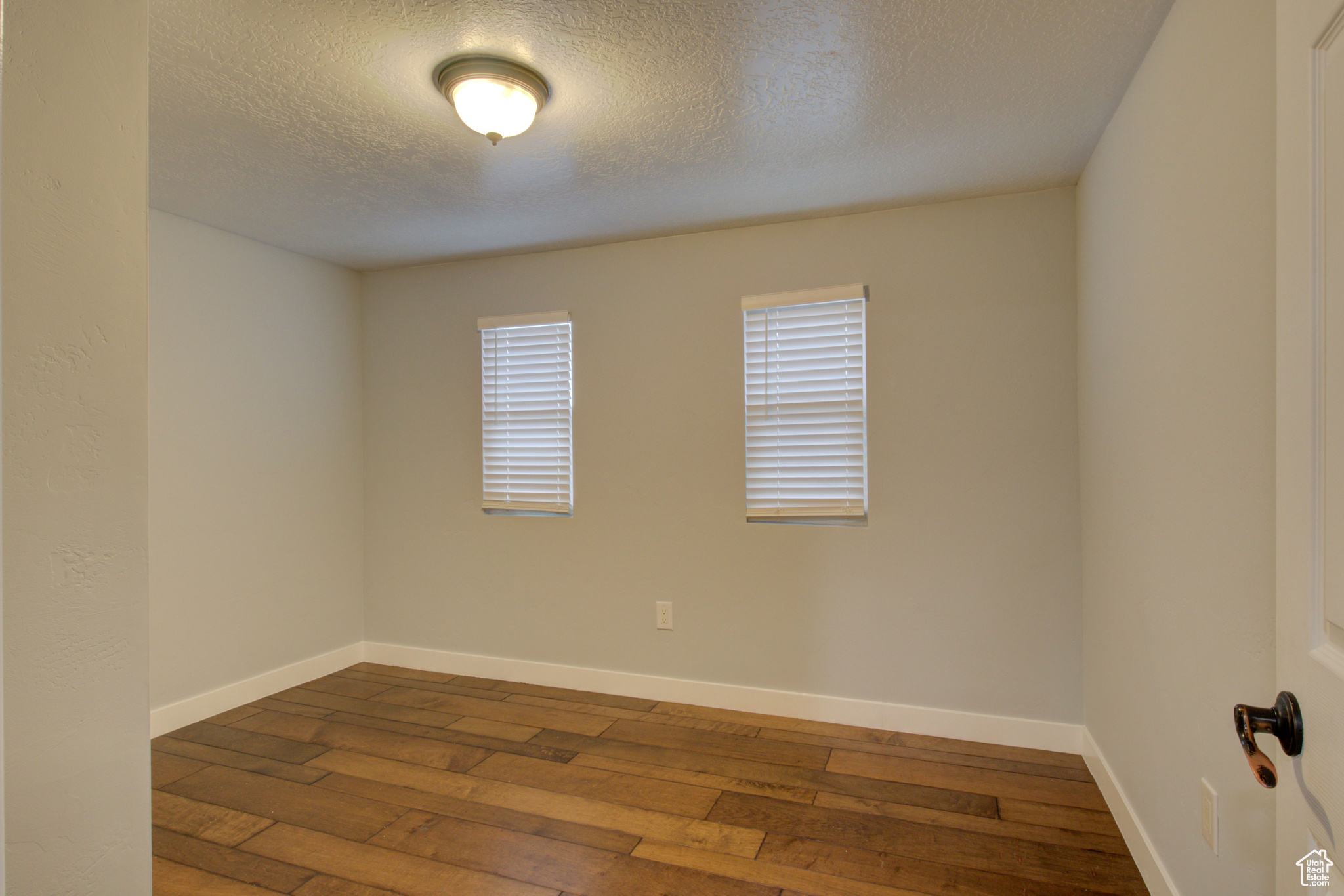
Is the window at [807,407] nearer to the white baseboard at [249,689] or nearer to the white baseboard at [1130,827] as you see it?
the white baseboard at [1130,827]

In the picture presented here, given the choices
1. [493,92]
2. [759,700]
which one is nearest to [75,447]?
[493,92]

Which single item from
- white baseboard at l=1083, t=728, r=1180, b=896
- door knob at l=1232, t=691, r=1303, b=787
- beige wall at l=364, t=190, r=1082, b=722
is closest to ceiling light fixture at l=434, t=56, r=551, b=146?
beige wall at l=364, t=190, r=1082, b=722

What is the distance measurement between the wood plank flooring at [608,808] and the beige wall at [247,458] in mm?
435

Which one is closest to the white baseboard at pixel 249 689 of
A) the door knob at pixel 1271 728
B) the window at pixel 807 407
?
the window at pixel 807 407

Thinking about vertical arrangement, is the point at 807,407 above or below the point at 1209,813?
above

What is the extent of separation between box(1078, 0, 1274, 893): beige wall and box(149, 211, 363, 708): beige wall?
3.67m

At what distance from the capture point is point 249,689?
354cm

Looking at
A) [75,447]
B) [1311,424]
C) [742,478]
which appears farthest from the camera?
[742,478]

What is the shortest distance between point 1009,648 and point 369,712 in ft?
9.47

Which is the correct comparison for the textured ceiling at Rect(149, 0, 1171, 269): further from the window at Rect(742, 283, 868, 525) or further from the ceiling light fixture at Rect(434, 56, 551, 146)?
the window at Rect(742, 283, 868, 525)

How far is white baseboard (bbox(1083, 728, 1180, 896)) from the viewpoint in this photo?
189 centimetres

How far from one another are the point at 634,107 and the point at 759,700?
2556 mm

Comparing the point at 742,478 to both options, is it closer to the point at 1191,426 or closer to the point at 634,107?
the point at 634,107

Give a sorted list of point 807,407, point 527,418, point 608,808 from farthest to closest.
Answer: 1. point 527,418
2. point 807,407
3. point 608,808
